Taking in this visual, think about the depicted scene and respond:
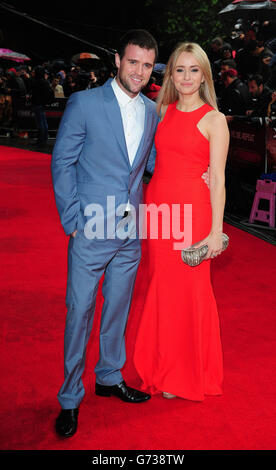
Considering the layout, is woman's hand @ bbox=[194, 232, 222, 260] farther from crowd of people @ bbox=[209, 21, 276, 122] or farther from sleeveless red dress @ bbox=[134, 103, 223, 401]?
crowd of people @ bbox=[209, 21, 276, 122]

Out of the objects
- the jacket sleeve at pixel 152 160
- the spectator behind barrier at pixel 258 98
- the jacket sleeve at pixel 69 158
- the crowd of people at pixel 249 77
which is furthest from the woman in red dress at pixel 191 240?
the spectator behind barrier at pixel 258 98

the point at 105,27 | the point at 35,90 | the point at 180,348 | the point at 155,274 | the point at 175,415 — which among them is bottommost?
the point at 175,415

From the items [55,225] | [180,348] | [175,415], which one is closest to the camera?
[175,415]

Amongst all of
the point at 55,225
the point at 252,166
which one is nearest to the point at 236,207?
the point at 252,166

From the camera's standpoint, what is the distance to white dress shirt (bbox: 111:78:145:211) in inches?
→ 98.7

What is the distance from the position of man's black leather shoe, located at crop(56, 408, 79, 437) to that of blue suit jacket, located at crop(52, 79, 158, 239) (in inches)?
33.3

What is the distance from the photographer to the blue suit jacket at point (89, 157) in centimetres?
239

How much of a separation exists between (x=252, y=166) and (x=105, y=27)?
21941 millimetres

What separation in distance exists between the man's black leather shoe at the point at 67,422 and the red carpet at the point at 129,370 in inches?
1.3

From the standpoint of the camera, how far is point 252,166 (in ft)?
24.4

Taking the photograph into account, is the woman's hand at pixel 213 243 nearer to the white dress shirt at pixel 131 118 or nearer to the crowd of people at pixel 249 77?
the white dress shirt at pixel 131 118

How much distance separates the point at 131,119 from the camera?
2531mm

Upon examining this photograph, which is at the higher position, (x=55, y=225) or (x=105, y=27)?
(x=105, y=27)
